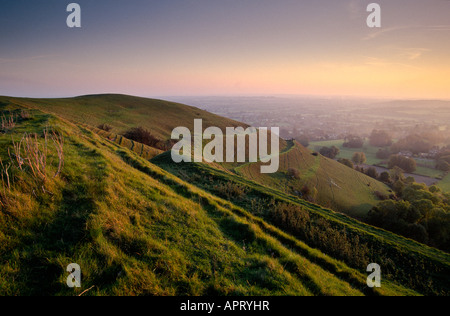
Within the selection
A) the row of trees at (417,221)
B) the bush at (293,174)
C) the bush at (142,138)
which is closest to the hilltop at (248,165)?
the bush at (293,174)

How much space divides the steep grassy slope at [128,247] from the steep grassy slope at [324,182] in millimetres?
26761

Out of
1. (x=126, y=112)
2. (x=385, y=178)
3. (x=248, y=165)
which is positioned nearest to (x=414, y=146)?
(x=385, y=178)

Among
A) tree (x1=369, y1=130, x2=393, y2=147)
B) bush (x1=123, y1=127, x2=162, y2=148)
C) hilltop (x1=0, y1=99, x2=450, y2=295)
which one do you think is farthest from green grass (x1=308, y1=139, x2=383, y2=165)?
hilltop (x1=0, y1=99, x2=450, y2=295)

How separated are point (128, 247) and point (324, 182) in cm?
5142

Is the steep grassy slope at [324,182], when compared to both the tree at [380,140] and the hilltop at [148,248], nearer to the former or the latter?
the hilltop at [148,248]

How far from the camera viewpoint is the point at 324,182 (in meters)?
47.7

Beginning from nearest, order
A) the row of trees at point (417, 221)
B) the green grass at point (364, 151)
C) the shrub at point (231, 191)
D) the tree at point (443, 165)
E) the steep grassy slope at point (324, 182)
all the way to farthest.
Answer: the shrub at point (231, 191) < the row of trees at point (417, 221) < the steep grassy slope at point (324, 182) < the tree at point (443, 165) < the green grass at point (364, 151)

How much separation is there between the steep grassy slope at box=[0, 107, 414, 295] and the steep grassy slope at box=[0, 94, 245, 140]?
3843cm

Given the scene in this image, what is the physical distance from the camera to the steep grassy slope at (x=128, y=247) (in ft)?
12.4

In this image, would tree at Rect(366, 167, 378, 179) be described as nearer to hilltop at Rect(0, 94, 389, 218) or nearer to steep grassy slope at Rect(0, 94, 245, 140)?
hilltop at Rect(0, 94, 389, 218)

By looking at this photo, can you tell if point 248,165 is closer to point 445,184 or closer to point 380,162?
point 445,184

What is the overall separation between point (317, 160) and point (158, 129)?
50.4 meters
